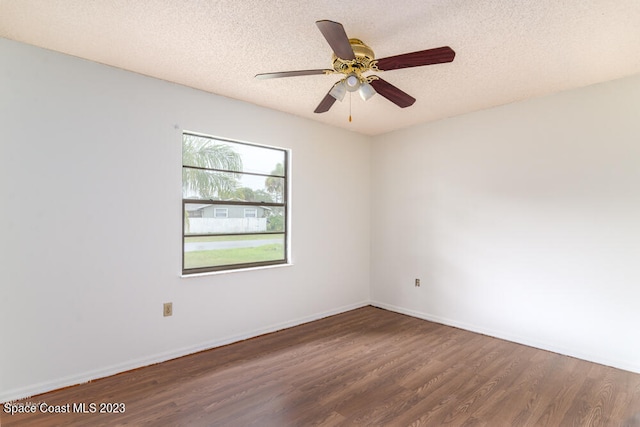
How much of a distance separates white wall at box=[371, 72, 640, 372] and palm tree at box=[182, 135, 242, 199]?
2.27 m

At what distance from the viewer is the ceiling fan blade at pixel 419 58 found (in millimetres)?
1874

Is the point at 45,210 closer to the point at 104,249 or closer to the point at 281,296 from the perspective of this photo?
the point at 104,249

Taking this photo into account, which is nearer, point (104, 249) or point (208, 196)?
point (104, 249)

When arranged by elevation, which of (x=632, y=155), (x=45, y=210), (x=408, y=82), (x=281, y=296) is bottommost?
(x=281, y=296)

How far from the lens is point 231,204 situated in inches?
134

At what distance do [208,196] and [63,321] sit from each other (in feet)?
4.94

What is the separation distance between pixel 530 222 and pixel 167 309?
3.61 m

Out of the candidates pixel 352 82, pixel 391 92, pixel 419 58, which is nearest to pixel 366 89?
pixel 352 82

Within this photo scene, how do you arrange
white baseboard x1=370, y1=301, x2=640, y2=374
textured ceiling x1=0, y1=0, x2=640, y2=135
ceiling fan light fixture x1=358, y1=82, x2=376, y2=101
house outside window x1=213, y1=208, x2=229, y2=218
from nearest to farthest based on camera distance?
textured ceiling x1=0, y1=0, x2=640, y2=135 → ceiling fan light fixture x1=358, y1=82, x2=376, y2=101 → white baseboard x1=370, y1=301, x2=640, y2=374 → house outside window x1=213, y1=208, x2=229, y2=218

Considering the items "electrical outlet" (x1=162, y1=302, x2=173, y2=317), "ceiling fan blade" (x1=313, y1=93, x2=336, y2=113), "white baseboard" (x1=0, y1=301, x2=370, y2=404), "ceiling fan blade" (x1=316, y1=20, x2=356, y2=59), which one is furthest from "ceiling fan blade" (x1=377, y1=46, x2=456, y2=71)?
"white baseboard" (x1=0, y1=301, x2=370, y2=404)

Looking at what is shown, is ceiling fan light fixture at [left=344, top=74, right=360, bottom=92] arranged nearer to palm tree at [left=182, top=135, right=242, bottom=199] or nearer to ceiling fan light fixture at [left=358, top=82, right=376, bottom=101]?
ceiling fan light fixture at [left=358, top=82, right=376, bottom=101]

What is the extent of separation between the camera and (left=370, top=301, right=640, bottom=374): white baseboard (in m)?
2.78

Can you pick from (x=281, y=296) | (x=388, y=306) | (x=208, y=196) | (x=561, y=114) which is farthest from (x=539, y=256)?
(x=208, y=196)

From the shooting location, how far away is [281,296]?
3736 mm
